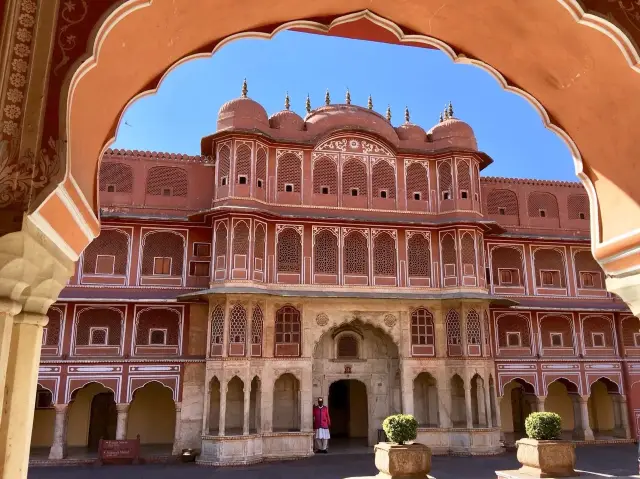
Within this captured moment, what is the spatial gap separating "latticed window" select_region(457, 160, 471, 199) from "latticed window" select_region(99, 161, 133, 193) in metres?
11.5

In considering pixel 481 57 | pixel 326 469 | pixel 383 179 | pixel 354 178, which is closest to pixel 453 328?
pixel 383 179

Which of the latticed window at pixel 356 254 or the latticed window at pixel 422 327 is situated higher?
the latticed window at pixel 356 254

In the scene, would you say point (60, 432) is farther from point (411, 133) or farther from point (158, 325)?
point (411, 133)

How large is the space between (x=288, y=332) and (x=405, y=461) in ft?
Answer: 23.0

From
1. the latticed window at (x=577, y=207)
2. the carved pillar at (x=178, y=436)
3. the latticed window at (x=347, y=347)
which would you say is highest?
the latticed window at (x=577, y=207)

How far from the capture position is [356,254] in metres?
17.8

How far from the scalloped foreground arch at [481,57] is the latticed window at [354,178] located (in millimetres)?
13903

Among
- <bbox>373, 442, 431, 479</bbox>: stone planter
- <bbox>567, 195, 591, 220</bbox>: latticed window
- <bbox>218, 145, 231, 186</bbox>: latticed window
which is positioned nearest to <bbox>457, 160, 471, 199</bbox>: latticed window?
<bbox>567, 195, 591, 220</bbox>: latticed window

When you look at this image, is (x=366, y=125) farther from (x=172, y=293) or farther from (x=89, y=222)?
(x=89, y=222)

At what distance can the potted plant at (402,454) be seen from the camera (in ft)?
34.8

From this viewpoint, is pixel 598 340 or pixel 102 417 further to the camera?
pixel 598 340

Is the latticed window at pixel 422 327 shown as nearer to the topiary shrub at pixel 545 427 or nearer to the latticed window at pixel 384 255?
the latticed window at pixel 384 255

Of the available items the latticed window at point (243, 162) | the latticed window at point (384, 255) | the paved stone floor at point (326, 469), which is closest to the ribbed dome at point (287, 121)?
the latticed window at point (243, 162)

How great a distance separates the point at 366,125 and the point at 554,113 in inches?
597
